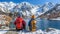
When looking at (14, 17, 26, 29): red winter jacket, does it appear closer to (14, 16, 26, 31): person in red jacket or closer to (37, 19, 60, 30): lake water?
(14, 16, 26, 31): person in red jacket

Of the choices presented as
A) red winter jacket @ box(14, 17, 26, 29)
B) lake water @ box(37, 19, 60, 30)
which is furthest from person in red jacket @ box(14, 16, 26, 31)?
lake water @ box(37, 19, 60, 30)

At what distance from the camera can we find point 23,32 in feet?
4.09

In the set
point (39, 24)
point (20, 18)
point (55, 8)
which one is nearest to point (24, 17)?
point (20, 18)

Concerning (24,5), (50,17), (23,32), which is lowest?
(23,32)

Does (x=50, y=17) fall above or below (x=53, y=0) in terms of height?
below

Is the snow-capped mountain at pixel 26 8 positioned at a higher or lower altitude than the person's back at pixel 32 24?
higher

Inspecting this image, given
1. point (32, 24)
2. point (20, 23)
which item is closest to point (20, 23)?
point (20, 23)

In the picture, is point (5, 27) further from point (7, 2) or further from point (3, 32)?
point (7, 2)

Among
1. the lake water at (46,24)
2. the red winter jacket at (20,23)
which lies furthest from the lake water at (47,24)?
the red winter jacket at (20,23)

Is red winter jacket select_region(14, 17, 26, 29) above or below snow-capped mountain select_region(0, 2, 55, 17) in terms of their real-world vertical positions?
below

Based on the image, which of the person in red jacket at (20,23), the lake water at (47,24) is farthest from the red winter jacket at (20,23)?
the lake water at (47,24)

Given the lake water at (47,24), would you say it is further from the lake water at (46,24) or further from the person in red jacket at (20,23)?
the person in red jacket at (20,23)

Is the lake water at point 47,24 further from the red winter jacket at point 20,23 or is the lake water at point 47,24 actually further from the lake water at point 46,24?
the red winter jacket at point 20,23

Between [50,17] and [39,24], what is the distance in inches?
4.4
